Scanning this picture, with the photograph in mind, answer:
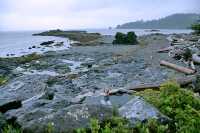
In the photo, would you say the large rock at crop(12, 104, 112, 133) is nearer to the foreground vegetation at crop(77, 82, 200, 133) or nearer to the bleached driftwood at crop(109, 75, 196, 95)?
the foreground vegetation at crop(77, 82, 200, 133)

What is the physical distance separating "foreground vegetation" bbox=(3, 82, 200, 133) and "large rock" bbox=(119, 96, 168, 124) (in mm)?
150

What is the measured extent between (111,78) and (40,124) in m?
11.9

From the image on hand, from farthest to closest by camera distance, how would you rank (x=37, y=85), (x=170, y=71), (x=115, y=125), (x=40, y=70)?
(x=40, y=70) → (x=170, y=71) → (x=37, y=85) → (x=115, y=125)

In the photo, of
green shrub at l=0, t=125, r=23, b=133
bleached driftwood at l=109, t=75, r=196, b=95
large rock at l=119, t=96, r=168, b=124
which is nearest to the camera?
green shrub at l=0, t=125, r=23, b=133

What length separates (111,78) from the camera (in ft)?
63.4

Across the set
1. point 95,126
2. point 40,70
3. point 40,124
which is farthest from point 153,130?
point 40,70

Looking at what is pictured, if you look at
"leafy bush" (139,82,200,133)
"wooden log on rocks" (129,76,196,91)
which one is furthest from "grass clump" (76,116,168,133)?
"wooden log on rocks" (129,76,196,91)

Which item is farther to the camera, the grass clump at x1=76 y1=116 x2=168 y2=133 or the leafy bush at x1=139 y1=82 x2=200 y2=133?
the leafy bush at x1=139 y1=82 x2=200 y2=133

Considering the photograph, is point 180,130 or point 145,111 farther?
point 145,111

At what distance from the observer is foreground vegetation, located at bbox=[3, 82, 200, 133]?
288 inches

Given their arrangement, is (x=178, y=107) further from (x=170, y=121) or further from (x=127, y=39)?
(x=127, y=39)

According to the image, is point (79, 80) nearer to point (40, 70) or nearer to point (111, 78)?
point (111, 78)

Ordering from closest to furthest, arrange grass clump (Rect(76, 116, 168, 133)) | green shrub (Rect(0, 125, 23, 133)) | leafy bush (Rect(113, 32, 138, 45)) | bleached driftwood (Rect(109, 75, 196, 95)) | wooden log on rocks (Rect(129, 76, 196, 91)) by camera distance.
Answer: grass clump (Rect(76, 116, 168, 133)) < green shrub (Rect(0, 125, 23, 133)) < bleached driftwood (Rect(109, 75, 196, 95)) < wooden log on rocks (Rect(129, 76, 196, 91)) < leafy bush (Rect(113, 32, 138, 45))

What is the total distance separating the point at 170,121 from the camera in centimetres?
790
